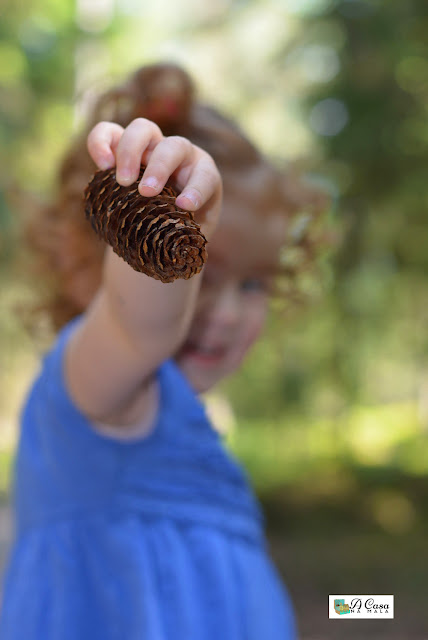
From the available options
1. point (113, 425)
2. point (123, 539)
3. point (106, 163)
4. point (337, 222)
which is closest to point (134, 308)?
point (106, 163)

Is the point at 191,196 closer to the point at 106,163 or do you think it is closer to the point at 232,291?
the point at 106,163

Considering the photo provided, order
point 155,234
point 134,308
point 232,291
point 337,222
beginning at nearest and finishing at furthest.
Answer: point 155,234 < point 134,308 < point 232,291 < point 337,222

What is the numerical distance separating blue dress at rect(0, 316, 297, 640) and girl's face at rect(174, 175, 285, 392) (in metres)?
0.12

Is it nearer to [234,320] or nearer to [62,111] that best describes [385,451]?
[62,111]

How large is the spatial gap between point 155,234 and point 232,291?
67 cm

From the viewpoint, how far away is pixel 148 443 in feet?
3.03

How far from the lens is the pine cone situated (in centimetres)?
40

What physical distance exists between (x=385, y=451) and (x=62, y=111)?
142 inches

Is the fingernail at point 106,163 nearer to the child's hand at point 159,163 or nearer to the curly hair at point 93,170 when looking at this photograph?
the child's hand at point 159,163

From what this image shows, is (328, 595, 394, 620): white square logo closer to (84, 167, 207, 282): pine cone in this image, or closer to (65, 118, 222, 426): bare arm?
(65, 118, 222, 426): bare arm

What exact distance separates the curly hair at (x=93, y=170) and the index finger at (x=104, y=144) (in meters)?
0.42

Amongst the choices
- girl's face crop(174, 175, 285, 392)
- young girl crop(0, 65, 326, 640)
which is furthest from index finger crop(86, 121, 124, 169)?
girl's face crop(174, 175, 285, 392)

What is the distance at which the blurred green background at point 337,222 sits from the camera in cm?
355

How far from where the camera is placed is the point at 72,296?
47.2 inches
